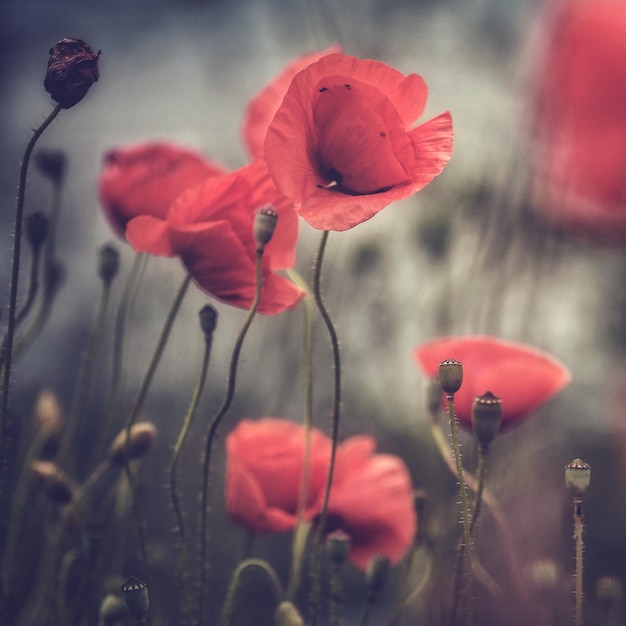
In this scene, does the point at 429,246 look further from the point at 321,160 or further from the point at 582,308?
the point at 582,308

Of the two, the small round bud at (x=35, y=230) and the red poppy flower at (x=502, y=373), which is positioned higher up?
the small round bud at (x=35, y=230)

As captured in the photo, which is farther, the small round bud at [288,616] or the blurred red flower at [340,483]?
the blurred red flower at [340,483]

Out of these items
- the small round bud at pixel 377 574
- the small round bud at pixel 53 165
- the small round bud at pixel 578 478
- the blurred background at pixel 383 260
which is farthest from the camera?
the blurred background at pixel 383 260

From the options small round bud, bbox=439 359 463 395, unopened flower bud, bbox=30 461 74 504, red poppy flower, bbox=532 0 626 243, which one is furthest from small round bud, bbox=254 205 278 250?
red poppy flower, bbox=532 0 626 243

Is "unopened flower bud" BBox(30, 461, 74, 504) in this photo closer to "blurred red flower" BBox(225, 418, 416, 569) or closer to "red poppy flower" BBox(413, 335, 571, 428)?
"blurred red flower" BBox(225, 418, 416, 569)

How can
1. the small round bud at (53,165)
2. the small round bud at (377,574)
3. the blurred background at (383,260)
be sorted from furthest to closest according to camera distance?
the blurred background at (383,260)
the small round bud at (53,165)
the small round bud at (377,574)

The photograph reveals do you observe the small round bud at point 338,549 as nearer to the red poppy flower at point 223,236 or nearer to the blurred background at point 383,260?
the red poppy flower at point 223,236

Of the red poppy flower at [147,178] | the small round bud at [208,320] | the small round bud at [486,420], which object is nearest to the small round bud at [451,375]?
the small round bud at [486,420]
